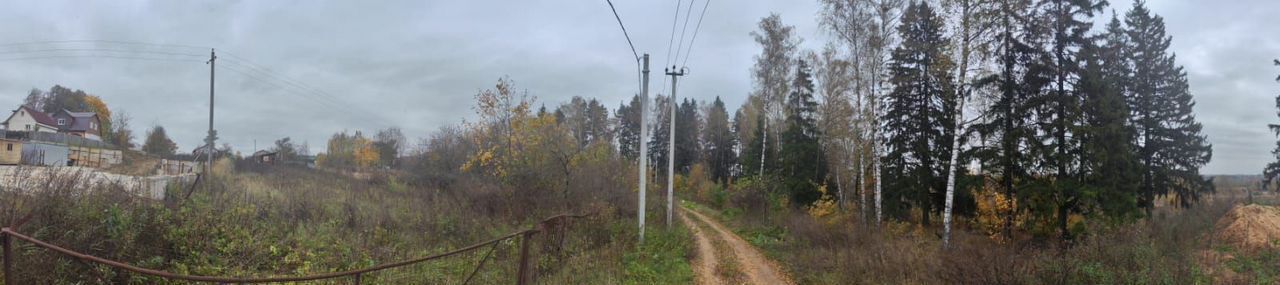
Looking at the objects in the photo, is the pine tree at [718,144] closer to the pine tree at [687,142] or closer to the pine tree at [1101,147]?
the pine tree at [687,142]

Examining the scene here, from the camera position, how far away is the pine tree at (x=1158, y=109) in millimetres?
22547

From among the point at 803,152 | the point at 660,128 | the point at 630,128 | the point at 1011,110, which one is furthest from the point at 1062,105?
the point at 630,128

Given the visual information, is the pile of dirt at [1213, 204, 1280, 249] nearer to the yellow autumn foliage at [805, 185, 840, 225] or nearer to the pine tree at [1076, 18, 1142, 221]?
the pine tree at [1076, 18, 1142, 221]

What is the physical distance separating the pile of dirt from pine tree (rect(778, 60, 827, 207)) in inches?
515

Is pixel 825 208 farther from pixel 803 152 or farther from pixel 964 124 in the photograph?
pixel 964 124

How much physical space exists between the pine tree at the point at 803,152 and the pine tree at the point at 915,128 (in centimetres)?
611

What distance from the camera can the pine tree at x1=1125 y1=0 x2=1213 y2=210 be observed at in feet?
74.0

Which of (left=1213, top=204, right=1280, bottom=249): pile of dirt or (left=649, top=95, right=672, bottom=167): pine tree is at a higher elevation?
(left=649, top=95, right=672, bottom=167): pine tree

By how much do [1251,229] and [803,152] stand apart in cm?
1435

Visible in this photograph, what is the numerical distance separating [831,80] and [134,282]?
18429 millimetres

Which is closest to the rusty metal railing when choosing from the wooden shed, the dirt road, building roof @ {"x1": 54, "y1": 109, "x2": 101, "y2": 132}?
the dirt road

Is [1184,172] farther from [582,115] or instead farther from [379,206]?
[582,115]

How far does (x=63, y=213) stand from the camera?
20.4ft

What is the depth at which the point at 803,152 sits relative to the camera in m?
25.2
